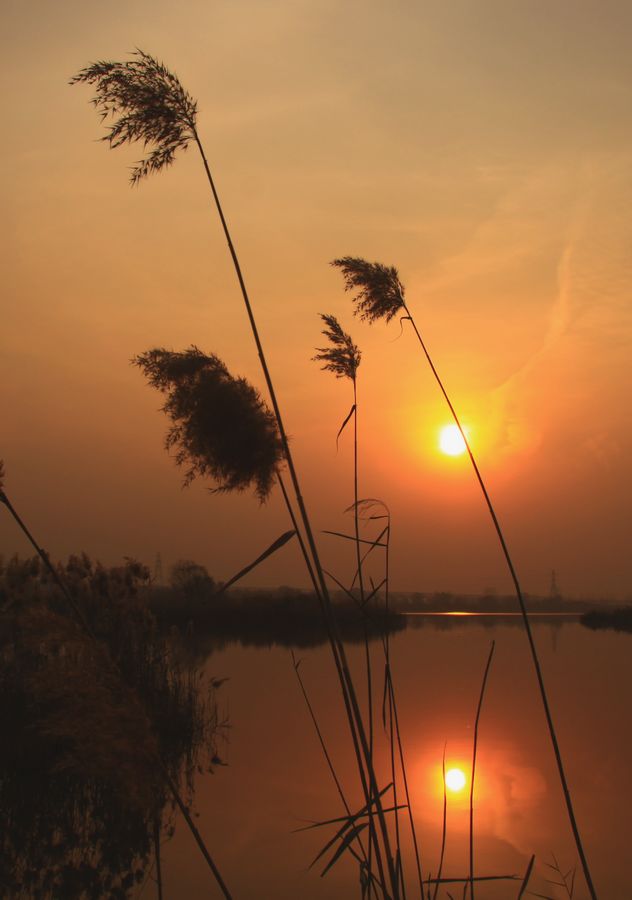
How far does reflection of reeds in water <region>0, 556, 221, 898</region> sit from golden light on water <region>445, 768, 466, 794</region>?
6.87ft

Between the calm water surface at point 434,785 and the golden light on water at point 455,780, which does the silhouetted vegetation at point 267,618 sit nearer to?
the calm water surface at point 434,785

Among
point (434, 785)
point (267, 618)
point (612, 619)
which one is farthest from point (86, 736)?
point (612, 619)

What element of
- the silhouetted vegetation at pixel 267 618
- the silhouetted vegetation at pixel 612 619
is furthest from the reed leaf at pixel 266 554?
the silhouetted vegetation at pixel 612 619

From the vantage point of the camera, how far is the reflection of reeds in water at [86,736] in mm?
1714

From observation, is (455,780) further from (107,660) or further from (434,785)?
(107,660)

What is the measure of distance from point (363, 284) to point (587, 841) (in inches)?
171

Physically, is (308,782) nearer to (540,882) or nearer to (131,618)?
(131,618)

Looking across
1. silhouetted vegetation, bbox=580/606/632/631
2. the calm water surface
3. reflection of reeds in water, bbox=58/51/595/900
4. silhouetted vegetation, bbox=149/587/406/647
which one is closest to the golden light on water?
the calm water surface

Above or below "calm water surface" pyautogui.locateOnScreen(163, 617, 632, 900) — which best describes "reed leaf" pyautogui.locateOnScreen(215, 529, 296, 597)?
above

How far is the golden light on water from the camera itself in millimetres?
6770

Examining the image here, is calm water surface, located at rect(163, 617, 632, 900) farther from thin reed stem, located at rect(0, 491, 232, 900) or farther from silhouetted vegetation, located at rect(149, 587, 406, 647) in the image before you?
silhouetted vegetation, located at rect(149, 587, 406, 647)

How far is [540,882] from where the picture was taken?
434 centimetres

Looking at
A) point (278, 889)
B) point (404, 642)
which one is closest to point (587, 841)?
point (278, 889)

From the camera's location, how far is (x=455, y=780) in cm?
706
